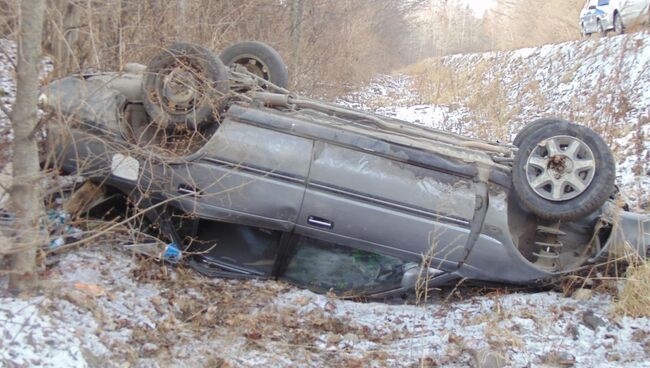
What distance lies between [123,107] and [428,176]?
7.56ft

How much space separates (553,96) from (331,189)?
997 centimetres

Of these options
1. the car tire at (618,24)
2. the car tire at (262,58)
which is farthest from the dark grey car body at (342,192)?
the car tire at (618,24)

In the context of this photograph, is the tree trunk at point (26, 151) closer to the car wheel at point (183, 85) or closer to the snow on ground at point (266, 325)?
the snow on ground at point (266, 325)

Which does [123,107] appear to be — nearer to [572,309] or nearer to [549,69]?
[572,309]

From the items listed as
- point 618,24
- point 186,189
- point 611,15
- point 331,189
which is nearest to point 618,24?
point 618,24

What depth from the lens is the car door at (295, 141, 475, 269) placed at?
14.0 feet

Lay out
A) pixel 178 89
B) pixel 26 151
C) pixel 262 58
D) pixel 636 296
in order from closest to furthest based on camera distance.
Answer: pixel 26 151, pixel 636 296, pixel 178 89, pixel 262 58

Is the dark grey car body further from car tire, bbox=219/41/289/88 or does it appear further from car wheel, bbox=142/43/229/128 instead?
car tire, bbox=219/41/289/88

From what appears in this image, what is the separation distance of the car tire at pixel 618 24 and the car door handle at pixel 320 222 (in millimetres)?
12713

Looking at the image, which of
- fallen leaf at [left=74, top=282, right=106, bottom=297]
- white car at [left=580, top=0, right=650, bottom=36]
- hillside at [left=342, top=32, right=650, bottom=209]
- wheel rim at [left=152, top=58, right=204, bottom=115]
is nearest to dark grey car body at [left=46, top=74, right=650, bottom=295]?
wheel rim at [left=152, top=58, right=204, bottom=115]

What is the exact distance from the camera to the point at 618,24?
14883 mm

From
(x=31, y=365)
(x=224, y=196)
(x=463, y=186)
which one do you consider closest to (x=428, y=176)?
(x=463, y=186)

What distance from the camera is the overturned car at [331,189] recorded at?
14.0 ft

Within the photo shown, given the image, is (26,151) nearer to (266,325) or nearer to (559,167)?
(266,325)
